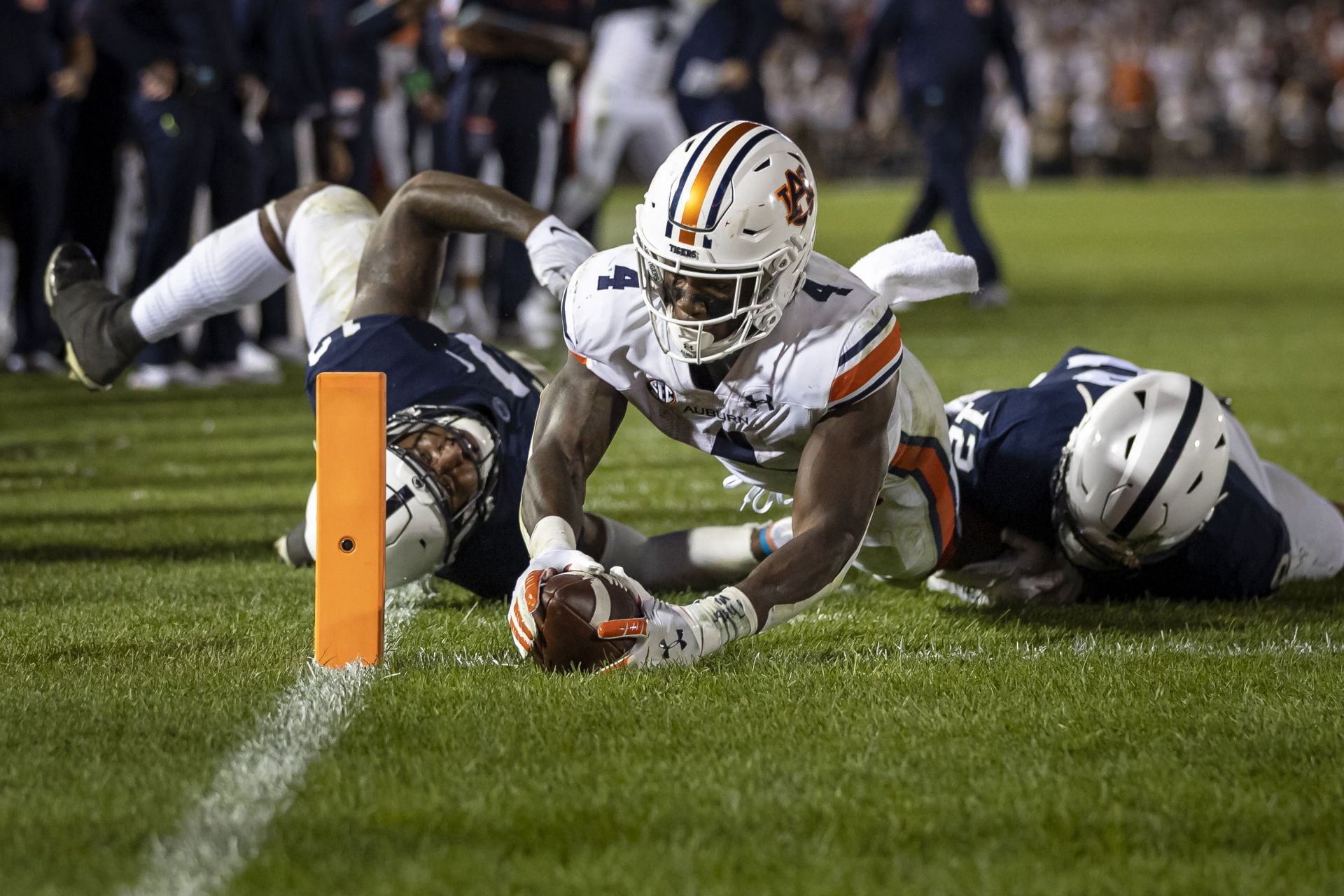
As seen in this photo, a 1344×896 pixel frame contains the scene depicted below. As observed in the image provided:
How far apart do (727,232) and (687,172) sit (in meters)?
0.17

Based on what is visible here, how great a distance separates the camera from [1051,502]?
4109mm

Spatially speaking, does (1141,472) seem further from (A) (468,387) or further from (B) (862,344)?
(A) (468,387)

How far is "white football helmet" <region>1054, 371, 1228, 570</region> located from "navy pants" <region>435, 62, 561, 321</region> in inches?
216

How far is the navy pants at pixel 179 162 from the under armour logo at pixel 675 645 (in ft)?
→ 17.6

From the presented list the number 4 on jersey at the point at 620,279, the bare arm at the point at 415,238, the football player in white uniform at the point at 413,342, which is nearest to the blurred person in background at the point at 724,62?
the football player in white uniform at the point at 413,342

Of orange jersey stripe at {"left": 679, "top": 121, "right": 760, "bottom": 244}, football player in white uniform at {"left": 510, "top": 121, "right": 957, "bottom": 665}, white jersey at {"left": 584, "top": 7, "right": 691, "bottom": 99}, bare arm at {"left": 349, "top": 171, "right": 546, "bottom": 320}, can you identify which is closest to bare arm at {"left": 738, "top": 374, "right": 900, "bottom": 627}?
football player in white uniform at {"left": 510, "top": 121, "right": 957, "bottom": 665}

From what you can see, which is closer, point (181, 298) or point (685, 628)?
point (685, 628)

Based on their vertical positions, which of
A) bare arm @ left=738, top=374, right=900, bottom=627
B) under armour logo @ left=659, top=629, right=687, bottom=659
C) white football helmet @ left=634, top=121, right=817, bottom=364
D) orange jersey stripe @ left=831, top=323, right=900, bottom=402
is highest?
white football helmet @ left=634, top=121, right=817, bottom=364

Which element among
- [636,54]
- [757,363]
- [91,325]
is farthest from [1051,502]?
[636,54]

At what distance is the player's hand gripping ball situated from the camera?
119 inches

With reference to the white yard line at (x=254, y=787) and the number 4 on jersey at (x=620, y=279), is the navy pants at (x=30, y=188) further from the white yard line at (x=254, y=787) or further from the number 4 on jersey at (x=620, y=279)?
the white yard line at (x=254, y=787)

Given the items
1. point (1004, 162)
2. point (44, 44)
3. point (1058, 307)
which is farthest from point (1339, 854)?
point (1004, 162)

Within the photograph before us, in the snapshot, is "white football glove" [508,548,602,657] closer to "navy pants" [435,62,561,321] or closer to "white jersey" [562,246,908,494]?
"white jersey" [562,246,908,494]

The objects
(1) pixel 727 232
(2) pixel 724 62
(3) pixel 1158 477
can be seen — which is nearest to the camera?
(1) pixel 727 232
